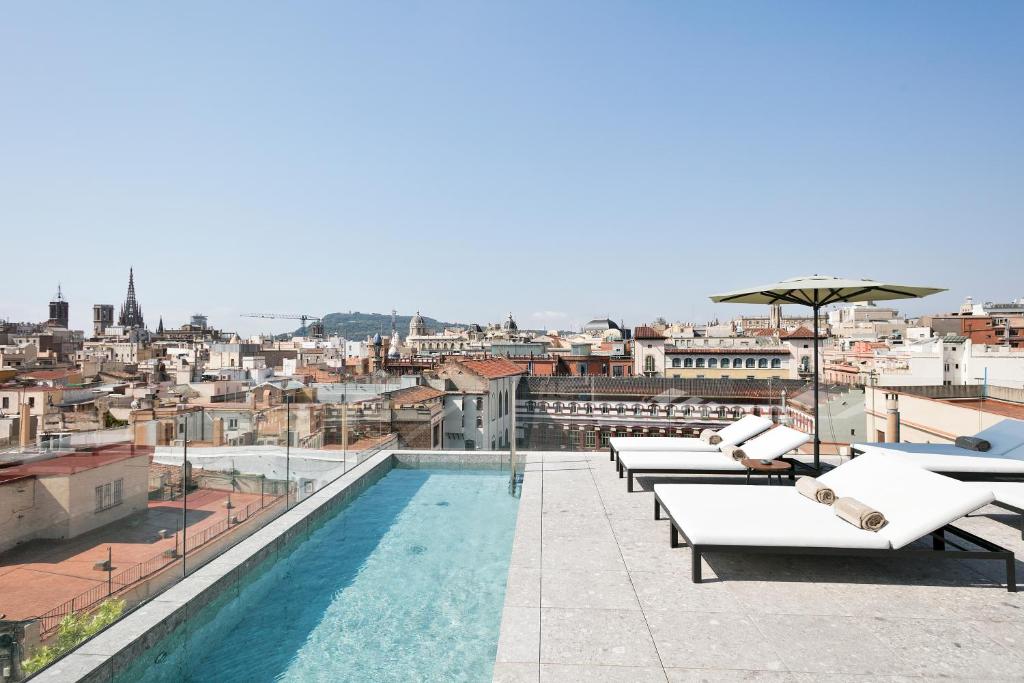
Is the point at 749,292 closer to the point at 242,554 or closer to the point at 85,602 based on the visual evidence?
the point at 242,554

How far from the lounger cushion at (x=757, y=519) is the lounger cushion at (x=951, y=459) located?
1709 millimetres

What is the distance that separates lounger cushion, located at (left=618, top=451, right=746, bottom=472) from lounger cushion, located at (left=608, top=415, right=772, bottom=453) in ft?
1.23

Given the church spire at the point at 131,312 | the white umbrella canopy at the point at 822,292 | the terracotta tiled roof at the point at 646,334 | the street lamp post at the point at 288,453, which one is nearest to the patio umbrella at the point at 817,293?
the white umbrella canopy at the point at 822,292

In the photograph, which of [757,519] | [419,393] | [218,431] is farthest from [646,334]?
[757,519]

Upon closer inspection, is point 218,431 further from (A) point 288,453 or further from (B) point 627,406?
(B) point 627,406

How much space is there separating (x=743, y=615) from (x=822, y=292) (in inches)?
167

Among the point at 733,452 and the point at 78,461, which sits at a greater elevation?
the point at 78,461

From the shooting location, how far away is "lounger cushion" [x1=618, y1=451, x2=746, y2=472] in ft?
20.1

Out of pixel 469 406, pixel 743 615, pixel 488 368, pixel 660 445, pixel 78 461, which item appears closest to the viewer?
pixel 743 615

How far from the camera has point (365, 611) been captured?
13.9 feet

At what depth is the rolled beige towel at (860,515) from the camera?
12.5 feet

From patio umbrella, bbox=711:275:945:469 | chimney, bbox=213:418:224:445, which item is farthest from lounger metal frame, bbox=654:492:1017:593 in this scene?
chimney, bbox=213:418:224:445

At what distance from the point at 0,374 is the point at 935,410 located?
169ft

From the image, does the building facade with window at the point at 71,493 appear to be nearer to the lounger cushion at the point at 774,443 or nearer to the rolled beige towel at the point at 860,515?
the rolled beige towel at the point at 860,515
